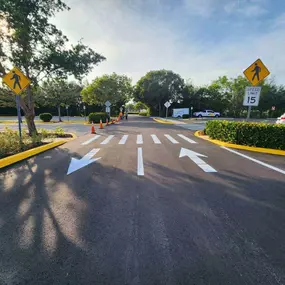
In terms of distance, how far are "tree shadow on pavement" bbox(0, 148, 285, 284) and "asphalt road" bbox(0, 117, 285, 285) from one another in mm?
12

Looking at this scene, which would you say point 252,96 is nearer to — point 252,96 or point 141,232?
point 252,96

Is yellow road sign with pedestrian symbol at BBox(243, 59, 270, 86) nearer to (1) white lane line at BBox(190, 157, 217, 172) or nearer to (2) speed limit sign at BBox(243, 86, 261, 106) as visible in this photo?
(2) speed limit sign at BBox(243, 86, 261, 106)

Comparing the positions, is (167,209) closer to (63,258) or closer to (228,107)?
(63,258)

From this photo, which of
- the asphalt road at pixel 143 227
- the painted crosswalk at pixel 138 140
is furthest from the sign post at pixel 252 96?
the asphalt road at pixel 143 227

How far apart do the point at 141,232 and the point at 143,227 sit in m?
0.11

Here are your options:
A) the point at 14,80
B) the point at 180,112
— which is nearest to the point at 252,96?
the point at 14,80

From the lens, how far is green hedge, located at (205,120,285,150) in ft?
24.6

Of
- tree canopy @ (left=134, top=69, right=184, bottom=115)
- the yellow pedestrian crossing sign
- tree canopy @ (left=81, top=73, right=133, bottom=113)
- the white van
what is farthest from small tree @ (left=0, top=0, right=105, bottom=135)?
tree canopy @ (left=134, top=69, right=184, bottom=115)

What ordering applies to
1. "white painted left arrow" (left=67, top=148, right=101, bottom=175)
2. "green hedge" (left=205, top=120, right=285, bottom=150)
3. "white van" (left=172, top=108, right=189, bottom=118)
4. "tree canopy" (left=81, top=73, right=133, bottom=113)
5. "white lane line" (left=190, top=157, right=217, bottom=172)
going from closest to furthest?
1. "white lane line" (left=190, top=157, right=217, bottom=172)
2. "white painted left arrow" (left=67, top=148, right=101, bottom=175)
3. "green hedge" (left=205, top=120, right=285, bottom=150)
4. "tree canopy" (left=81, top=73, right=133, bottom=113)
5. "white van" (left=172, top=108, right=189, bottom=118)

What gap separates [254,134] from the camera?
8.02 metres

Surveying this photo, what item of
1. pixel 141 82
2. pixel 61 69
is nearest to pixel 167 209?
pixel 61 69

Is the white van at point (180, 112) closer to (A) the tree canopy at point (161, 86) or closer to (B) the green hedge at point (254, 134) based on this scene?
(A) the tree canopy at point (161, 86)

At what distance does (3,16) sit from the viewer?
7.54 m

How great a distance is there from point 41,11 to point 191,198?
1123cm
